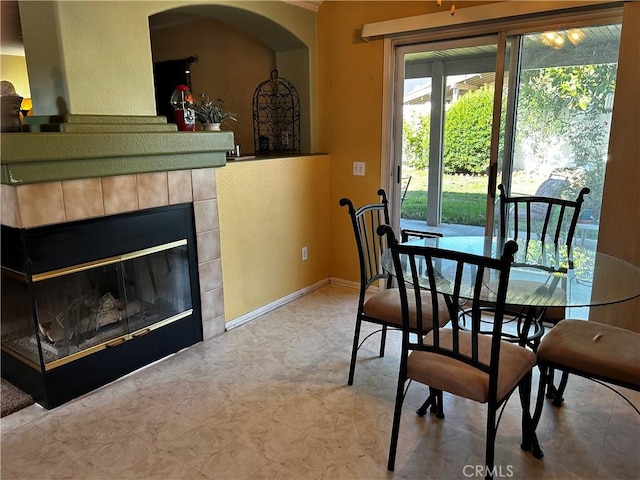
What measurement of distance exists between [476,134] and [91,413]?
2984 mm

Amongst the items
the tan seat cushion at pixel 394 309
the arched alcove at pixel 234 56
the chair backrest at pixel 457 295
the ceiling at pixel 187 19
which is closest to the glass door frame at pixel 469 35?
the arched alcove at pixel 234 56

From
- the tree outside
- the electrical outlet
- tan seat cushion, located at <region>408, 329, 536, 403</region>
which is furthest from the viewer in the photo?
the electrical outlet

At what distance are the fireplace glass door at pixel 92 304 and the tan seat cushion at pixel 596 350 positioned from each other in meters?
2.07

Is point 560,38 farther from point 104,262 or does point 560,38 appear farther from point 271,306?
point 104,262

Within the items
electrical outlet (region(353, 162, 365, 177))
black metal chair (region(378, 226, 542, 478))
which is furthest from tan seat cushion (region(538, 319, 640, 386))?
electrical outlet (region(353, 162, 365, 177))

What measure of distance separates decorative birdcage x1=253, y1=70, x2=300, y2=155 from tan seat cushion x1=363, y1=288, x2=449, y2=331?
1.93 m

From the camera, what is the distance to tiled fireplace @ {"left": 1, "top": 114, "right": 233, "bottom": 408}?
6.94 feet

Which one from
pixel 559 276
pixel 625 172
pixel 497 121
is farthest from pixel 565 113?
pixel 559 276

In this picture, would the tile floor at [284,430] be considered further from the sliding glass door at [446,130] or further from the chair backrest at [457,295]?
the sliding glass door at [446,130]

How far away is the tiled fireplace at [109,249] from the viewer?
2115mm

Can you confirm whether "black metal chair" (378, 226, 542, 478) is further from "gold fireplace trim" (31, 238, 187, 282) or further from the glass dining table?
"gold fireplace trim" (31, 238, 187, 282)

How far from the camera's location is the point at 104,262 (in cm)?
241

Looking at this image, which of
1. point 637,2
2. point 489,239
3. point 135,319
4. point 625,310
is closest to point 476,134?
point 489,239

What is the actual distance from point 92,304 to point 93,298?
0.11 feet
